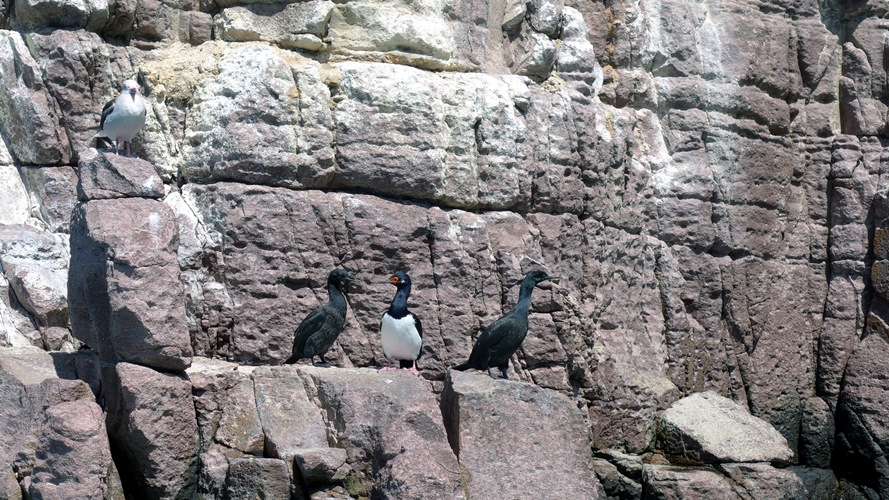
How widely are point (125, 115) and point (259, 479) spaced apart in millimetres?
2935

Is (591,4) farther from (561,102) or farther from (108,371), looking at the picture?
(108,371)

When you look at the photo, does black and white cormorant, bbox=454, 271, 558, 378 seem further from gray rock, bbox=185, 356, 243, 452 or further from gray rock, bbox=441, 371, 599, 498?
gray rock, bbox=185, 356, 243, 452

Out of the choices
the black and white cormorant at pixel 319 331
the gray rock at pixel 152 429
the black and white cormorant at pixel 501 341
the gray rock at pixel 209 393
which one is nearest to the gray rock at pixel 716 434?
the black and white cormorant at pixel 501 341

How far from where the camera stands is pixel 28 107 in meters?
11.5

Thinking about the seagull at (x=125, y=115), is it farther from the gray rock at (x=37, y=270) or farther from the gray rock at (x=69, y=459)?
the gray rock at (x=69, y=459)

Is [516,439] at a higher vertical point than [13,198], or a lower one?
lower

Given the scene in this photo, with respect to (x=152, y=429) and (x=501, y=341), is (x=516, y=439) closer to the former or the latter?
(x=501, y=341)

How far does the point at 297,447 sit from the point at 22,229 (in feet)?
9.90

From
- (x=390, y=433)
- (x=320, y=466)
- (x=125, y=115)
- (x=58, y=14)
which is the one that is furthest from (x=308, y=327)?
(x=58, y=14)

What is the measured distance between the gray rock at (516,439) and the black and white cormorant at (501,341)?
61 cm

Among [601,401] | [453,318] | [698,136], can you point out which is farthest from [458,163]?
[698,136]

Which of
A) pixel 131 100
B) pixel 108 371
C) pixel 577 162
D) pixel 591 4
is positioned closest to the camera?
pixel 108 371

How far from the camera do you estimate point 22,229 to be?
37.2ft

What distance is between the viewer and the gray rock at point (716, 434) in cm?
1263
